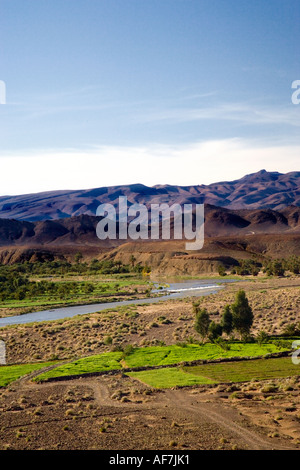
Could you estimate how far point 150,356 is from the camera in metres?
37.8

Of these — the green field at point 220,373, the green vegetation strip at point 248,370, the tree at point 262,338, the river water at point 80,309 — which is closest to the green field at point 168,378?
the green field at point 220,373

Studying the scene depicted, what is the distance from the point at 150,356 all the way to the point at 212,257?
316 feet

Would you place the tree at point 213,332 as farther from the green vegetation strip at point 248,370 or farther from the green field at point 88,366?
the green field at point 88,366

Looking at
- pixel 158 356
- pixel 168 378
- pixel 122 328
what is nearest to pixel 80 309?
pixel 122 328

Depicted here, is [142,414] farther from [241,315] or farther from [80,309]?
[80,309]

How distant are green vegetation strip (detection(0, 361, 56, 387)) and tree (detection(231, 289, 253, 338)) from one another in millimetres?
14765

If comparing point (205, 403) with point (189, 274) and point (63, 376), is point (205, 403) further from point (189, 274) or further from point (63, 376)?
point (189, 274)

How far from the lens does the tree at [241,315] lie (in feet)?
137

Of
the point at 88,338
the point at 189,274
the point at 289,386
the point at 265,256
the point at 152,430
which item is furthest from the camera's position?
the point at 265,256

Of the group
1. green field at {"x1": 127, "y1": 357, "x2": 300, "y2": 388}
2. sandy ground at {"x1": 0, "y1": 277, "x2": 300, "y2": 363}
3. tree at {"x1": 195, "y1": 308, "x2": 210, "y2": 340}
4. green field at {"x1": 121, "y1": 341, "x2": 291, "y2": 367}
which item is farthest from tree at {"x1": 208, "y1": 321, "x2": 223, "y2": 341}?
green field at {"x1": 127, "y1": 357, "x2": 300, "y2": 388}

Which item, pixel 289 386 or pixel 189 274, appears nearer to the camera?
pixel 289 386

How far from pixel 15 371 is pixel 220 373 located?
13497 mm

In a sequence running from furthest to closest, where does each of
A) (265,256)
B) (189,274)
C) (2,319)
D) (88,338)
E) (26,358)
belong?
(265,256), (189,274), (2,319), (88,338), (26,358)

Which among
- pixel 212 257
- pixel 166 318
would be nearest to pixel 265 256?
pixel 212 257
